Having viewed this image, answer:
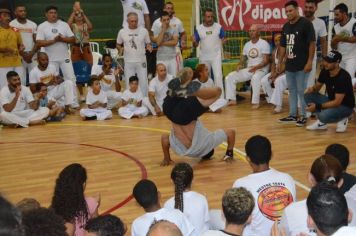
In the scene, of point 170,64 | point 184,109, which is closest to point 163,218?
point 184,109

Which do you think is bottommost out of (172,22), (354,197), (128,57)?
(354,197)

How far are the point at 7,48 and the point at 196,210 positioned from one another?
6.64 meters

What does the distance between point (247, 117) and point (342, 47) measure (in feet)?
6.47

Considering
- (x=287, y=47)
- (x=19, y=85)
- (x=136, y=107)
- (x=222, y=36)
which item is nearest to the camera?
(x=287, y=47)

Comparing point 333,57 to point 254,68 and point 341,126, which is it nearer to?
point 341,126

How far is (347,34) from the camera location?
→ 8375 mm

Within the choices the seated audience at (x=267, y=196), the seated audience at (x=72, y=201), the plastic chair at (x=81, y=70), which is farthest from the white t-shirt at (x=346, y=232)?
the plastic chair at (x=81, y=70)

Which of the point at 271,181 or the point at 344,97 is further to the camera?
the point at 344,97

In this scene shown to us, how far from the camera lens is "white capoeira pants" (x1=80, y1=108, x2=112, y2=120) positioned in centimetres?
905

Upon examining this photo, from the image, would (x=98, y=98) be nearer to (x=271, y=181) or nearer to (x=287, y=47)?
(x=287, y=47)

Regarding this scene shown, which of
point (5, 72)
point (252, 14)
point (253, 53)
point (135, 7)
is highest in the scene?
point (135, 7)

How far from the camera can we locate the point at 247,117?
8766 millimetres

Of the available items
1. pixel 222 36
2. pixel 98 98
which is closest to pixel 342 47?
pixel 222 36

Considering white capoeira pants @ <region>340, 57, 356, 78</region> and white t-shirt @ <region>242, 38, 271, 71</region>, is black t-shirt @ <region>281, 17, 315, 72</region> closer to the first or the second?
white capoeira pants @ <region>340, 57, 356, 78</region>
